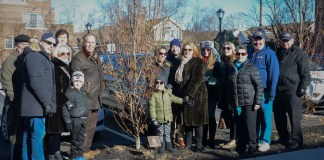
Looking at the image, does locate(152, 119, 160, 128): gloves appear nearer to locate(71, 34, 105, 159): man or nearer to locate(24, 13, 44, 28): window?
locate(71, 34, 105, 159): man

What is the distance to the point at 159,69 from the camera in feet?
20.6

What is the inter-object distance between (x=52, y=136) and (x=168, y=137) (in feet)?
5.88

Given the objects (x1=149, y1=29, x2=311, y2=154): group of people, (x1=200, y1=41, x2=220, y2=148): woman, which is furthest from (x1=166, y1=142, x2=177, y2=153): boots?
(x1=200, y1=41, x2=220, y2=148): woman

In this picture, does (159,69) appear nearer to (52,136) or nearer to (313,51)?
(52,136)

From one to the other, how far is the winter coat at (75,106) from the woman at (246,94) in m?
2.32

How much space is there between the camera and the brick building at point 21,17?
36.1 meters

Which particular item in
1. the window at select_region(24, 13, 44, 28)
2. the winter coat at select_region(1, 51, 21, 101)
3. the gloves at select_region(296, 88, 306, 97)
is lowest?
the gloves at select_region(296, 88, 306, 97)

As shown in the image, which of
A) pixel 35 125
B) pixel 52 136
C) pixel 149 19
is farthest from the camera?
pixel 149 19

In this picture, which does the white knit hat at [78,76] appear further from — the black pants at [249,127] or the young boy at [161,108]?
the black pants at [249,127]

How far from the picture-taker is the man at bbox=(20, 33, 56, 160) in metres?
5.10

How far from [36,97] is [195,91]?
8.07ft

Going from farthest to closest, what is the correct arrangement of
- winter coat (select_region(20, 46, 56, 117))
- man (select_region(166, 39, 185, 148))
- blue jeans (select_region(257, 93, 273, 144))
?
man (select_region(166, 39, 185, 148))
blue jeans (select_region(257, 93, 273, 144))
winter coat (select_region(20, 46, 56, 117))

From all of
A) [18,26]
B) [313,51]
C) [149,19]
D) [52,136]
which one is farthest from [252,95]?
[18,26]

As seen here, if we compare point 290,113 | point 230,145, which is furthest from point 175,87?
point 290,113
